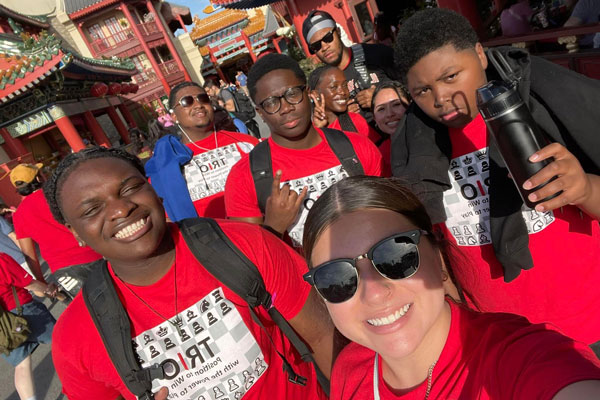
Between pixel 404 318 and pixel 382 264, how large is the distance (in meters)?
0.17

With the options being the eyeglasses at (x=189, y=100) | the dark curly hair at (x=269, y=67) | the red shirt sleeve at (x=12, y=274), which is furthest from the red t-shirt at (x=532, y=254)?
the red shirt sleeve at (x=12, y=274)

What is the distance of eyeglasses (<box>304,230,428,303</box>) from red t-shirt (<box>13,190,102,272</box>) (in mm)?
3093

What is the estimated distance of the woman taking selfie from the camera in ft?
2.98

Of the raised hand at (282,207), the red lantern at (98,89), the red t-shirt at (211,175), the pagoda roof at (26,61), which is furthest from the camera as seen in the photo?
the red lantern at (98,89)

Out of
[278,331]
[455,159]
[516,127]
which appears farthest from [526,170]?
[278,331]

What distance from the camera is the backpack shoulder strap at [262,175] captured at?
2250 mm

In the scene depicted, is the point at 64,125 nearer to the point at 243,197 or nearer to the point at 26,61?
the point at 26,61

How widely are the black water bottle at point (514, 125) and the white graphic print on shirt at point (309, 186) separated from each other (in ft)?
3.83

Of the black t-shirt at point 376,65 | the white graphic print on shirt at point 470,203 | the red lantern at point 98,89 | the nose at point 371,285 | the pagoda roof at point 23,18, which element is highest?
the pagoda roof at point 23,18

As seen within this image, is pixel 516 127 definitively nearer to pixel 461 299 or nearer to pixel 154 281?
pixel 461 299

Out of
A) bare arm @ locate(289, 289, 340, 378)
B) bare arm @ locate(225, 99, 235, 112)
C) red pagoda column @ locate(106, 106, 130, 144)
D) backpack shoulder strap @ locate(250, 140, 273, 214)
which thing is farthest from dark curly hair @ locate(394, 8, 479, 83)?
red pagoda column @ locate(106, 106, 130, 144)

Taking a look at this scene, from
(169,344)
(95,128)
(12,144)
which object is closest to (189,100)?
(169,344)

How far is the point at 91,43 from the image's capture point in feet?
89.5

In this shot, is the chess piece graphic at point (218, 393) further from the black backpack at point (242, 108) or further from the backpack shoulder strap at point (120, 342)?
the black backpack at point (242, 108)
